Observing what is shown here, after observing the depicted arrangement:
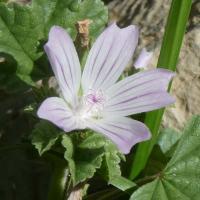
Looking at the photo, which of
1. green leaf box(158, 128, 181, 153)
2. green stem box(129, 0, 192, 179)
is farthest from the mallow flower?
green leaf box(158, 128, 181, 153)

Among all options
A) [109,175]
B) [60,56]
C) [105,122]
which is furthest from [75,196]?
[60,56]

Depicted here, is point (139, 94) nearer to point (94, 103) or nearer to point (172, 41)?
point (94, 103)

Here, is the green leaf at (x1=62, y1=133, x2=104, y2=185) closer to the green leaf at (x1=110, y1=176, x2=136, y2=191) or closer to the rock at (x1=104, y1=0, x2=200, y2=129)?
the green leaf at (x1=110, y1=176, x2=136, y2=191)

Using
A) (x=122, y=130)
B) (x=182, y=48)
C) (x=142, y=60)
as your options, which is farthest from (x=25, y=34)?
(x=182, y=48)

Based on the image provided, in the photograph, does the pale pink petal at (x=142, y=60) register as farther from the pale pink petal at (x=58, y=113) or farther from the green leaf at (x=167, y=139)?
the pale pink petal at (x=58, y=113)

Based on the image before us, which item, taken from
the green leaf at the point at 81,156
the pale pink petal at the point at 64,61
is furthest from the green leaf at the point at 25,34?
the green leaf at the point at 81,156

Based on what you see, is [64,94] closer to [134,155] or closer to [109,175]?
[109,175]
